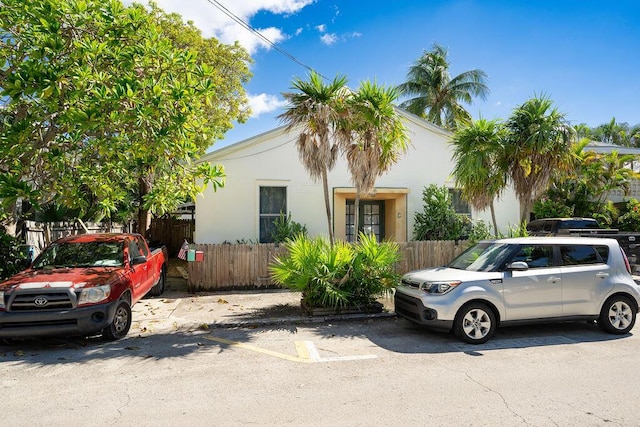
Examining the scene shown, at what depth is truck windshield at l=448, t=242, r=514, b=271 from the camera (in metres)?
6.82

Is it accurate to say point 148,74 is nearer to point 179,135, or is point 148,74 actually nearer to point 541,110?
point 179,135

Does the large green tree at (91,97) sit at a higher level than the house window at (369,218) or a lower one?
higher

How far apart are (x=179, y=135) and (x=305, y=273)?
3.44m

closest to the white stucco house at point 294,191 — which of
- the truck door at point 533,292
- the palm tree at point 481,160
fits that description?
the palm tree at point 481,160

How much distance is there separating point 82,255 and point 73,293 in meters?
1.75

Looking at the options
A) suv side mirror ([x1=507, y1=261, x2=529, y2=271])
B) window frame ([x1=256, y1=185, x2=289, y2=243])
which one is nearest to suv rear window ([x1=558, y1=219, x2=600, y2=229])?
suv side mirror ([x1=507, y1=261, x2=529, y2=271])

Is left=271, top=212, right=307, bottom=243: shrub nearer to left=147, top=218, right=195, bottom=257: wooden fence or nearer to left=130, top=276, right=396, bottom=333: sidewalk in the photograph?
left=130, top=276, right=396, bottom=333: sidewalk

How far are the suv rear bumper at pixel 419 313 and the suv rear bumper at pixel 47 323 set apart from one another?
4.95 meters

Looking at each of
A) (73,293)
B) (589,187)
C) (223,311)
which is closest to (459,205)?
(589,187)

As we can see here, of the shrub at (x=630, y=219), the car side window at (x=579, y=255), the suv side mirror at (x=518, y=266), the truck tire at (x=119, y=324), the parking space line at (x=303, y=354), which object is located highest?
the shrub at (x=630, y=219)

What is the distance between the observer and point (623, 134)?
123 feet

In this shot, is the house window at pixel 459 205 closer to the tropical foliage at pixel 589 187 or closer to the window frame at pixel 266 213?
the tropical foliage at pixel 589 187

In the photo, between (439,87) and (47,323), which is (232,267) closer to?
(47,323)

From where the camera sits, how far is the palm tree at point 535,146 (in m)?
9.53
